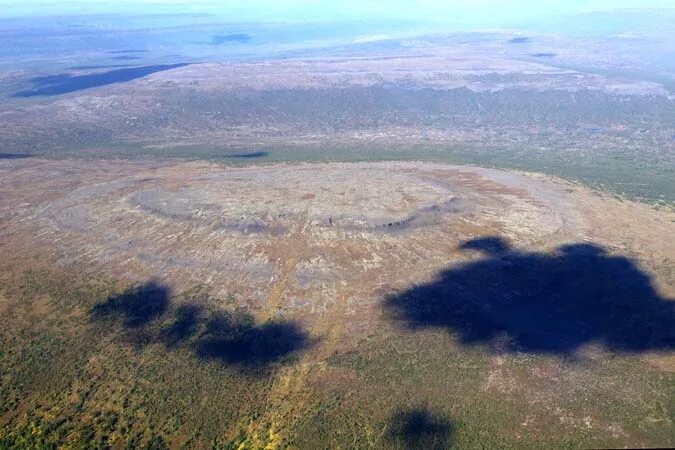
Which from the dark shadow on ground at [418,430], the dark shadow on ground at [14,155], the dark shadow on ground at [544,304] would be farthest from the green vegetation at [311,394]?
the dark shadow on ground at [14,155]

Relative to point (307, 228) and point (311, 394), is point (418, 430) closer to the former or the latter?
point (311, 394)

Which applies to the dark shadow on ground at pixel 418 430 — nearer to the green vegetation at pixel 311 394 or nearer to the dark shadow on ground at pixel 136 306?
the green vegetation at pixel 311 394

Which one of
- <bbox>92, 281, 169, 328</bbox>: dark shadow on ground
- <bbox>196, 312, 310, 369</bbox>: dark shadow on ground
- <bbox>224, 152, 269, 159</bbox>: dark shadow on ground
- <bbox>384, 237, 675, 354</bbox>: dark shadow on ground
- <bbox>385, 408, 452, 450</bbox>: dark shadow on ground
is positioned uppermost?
<bbox>92, 281, 169, 328</bbox>: dark shadow on ground

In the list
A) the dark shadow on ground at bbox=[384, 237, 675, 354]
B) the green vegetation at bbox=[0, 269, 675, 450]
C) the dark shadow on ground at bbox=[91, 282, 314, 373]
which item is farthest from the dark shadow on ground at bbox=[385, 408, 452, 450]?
the dark shadow on ground at bbox=[91, 282, 314, 373]

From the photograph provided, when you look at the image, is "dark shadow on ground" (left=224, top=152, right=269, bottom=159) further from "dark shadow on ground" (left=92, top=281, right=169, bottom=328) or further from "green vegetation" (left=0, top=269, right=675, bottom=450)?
"green vegetation" (left=0, top=269, right=675, bottom=450)

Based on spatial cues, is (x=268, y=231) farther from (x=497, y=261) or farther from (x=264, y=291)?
(x=497, y=261)

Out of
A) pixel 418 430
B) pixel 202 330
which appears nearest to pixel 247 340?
pixel 202 330
